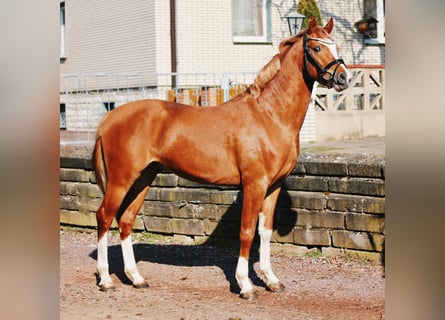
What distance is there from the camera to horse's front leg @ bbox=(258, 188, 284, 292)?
19.9ft

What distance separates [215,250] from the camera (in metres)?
8.01

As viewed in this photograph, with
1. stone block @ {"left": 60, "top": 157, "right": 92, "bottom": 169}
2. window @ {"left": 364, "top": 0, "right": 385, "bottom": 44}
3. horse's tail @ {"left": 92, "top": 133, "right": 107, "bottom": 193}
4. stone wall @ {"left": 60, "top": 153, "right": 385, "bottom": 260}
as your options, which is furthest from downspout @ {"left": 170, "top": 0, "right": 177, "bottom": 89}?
horse's tail @ {"left": 92, "top": 133, "right": 107, "bottom": 193}

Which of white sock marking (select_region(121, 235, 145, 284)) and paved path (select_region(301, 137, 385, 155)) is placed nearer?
white sock marking (select_region(121, 235, 145, 284))

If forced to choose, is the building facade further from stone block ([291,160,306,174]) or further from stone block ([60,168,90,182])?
stone block ([291,160,306,174])

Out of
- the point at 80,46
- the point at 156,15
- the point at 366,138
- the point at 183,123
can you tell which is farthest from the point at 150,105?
the point at 80,46

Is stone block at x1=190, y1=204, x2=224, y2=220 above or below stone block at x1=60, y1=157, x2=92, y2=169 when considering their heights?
below

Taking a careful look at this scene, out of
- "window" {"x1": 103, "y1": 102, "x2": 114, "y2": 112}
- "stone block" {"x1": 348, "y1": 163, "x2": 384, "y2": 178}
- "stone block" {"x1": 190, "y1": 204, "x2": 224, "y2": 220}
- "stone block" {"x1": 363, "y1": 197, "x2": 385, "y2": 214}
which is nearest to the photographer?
"stone block" {"x1": 363, "y1": 197, "x2": 385, "y2": 214}

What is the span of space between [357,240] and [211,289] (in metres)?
1.45

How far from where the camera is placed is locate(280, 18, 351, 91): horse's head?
5469mm

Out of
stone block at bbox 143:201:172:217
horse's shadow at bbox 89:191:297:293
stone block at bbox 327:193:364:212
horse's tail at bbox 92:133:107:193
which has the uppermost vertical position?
horse's tail at bbox 92:133:107:193

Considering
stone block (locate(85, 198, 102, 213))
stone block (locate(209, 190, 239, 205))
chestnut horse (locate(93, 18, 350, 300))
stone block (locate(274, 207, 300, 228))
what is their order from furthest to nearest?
stone block (locate(85, 198, 102, 213)) < stone block (locate(209, 190, 239, 205)) < stone block (locate(274, 207, 300, 228)) < chestnut horse (locate(93, 18, 350, 300))

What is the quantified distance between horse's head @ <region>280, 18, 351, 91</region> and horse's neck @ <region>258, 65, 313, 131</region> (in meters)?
0.11

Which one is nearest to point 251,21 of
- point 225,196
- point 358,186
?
point 225,196
